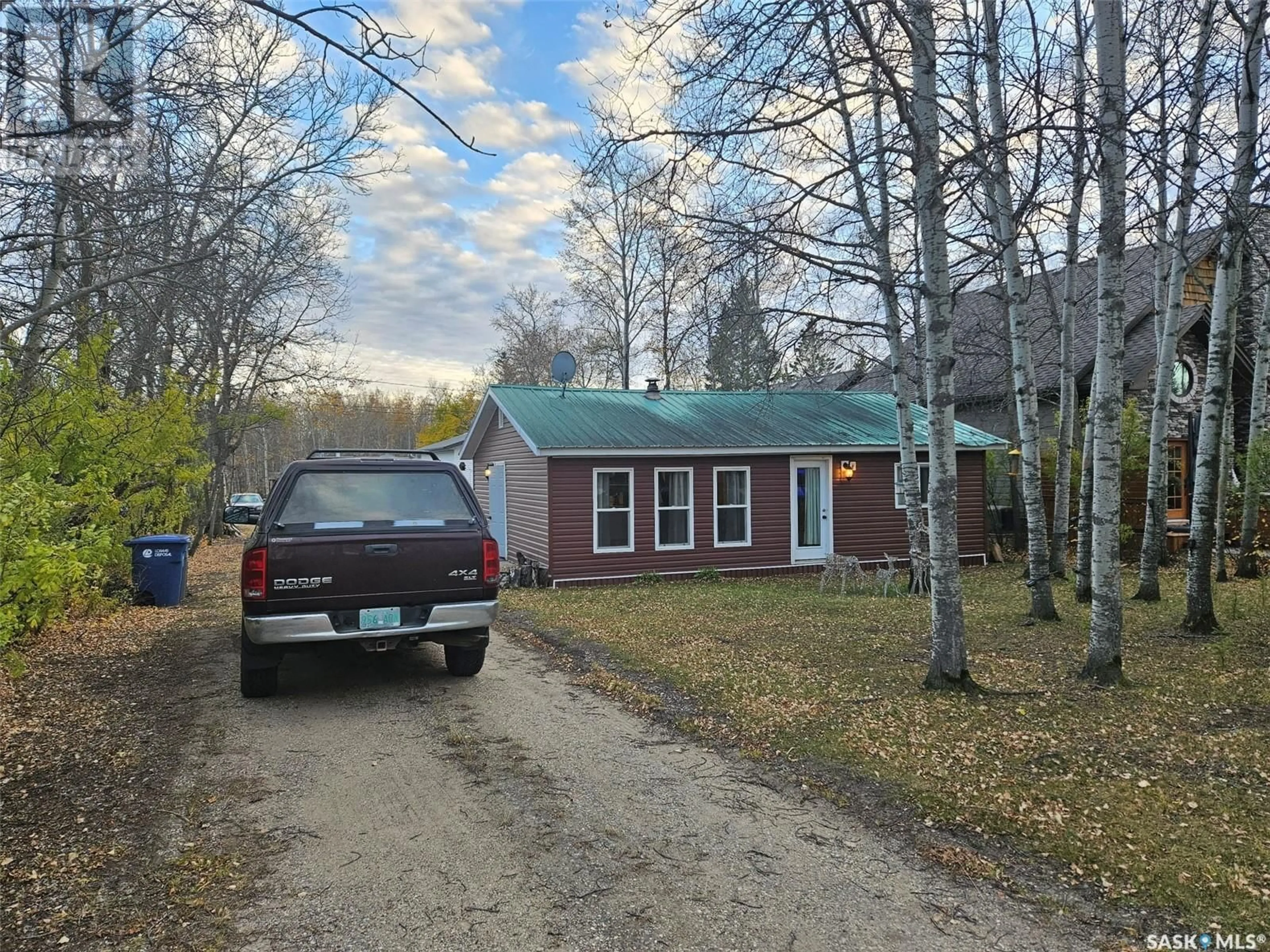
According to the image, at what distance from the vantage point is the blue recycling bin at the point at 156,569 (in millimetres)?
10906

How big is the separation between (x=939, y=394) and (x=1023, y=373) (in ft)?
15.7

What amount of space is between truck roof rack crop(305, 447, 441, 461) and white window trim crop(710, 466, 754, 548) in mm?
7580

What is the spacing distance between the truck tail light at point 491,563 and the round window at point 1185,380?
20.2m

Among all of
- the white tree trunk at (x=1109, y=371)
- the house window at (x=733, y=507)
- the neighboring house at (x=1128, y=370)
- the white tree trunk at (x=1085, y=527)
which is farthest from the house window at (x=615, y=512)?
the white tree trunk at (x=1109, y=371)

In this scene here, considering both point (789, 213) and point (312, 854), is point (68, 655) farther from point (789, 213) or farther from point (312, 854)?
point (789, 213)

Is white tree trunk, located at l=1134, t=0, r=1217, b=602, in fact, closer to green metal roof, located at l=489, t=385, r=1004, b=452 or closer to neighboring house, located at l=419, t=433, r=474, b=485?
green metal roof, located at l=489, t=385, r=1004, b=452

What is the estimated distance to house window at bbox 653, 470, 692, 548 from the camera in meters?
14.2

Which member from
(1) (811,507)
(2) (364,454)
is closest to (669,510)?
(1) (811,507)

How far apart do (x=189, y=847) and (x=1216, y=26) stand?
32.4 ft

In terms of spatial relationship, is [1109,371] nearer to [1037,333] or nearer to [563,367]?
[563,367]

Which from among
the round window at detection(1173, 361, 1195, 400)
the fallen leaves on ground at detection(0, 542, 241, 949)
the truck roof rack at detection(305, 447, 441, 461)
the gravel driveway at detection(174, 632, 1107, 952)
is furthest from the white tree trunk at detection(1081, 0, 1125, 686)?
the round window at detection(1173, 361, 1195, 400)

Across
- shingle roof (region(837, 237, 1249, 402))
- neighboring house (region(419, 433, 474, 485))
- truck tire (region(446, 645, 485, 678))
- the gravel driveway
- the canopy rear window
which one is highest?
shingle roof (region(837, 237, 1249, 402))

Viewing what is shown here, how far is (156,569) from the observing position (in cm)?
1097

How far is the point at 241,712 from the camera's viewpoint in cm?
555
